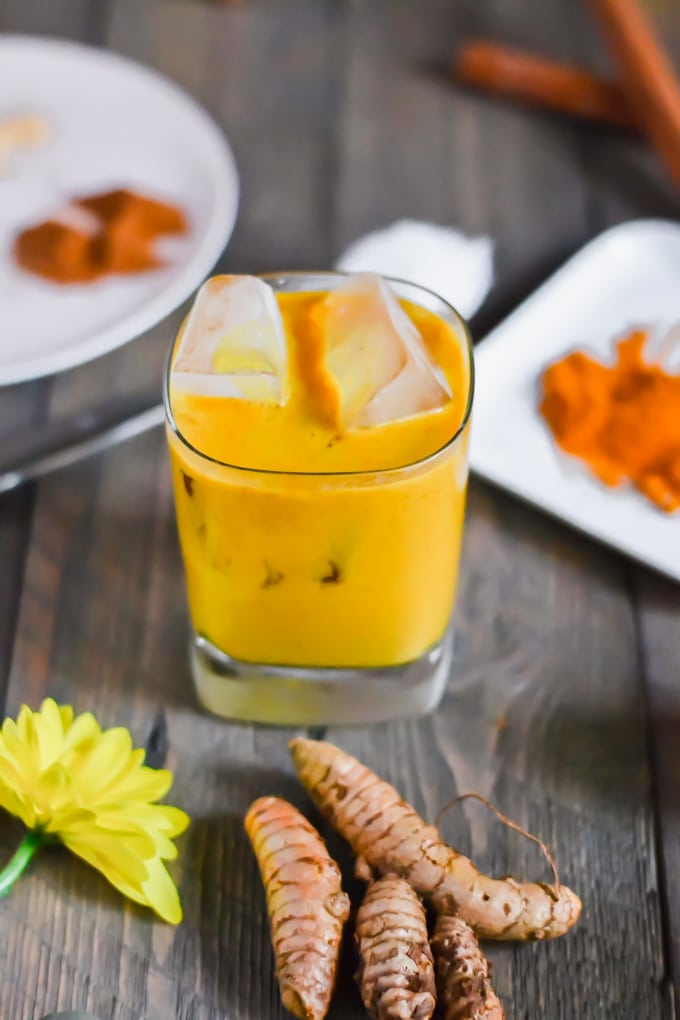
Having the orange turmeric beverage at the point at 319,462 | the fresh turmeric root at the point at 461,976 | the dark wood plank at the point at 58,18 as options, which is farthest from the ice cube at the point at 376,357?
the dark wood plank at the point at 58,18

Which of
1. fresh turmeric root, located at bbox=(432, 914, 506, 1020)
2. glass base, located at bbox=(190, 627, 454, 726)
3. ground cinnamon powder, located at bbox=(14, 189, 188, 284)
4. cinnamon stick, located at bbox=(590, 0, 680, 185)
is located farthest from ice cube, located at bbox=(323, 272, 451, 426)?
cinnamon stick, located at bbox=(590, 0, 680, 185)

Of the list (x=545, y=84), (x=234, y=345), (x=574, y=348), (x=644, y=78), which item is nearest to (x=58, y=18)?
(x=545, y=84)

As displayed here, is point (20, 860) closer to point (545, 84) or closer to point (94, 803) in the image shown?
point (94, 803)

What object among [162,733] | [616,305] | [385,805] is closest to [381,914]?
[385,805]

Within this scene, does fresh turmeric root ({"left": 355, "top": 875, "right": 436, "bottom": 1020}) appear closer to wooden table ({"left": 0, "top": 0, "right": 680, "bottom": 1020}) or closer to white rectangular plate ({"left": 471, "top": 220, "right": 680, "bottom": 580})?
wooden table ({"left": 0, "top": 0, "right": 680, "bottom": 1020})

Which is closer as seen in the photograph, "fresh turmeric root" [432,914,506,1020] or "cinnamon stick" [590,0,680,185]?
"fresh turmeric root" [432,914,506,1020]

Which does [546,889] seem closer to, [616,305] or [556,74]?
[616,305]
